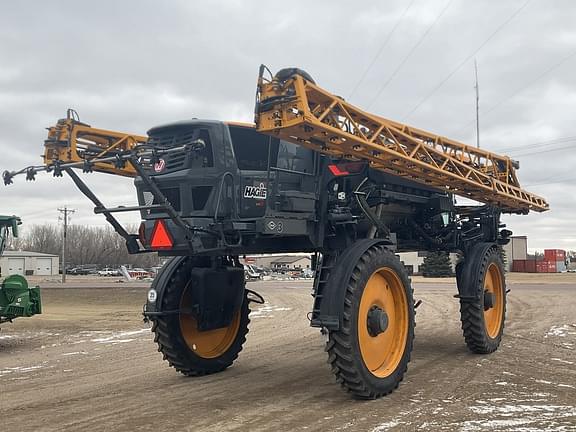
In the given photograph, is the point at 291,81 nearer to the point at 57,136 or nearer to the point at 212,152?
the point at 212,152

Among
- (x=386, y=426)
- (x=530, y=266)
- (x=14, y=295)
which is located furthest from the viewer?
(x=530, y=266)

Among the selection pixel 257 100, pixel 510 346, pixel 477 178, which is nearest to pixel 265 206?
pixel 257 100

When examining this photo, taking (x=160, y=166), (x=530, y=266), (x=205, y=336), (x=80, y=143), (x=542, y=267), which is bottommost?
(x=542, y=267)

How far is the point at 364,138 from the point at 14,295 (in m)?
10.00

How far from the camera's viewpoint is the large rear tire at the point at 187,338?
8000 mm

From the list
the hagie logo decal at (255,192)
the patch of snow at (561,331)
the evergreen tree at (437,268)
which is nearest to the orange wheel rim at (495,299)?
the patch of snow at (561,331)

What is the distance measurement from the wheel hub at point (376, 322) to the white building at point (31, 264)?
3911 inches

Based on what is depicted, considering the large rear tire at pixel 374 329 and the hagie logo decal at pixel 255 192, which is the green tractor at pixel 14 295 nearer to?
the hagie logo decal at pixel 255 192

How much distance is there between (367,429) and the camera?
18.0ft

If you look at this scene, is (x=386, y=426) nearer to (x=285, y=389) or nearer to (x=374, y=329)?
(x=374, y=329)

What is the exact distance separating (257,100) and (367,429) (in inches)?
135

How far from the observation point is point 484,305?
9.95 metres

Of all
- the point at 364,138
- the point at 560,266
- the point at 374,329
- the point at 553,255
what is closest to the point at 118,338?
the point at 374,329

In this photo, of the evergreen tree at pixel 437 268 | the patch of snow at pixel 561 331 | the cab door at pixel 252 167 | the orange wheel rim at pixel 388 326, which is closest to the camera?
the orange wheel rim at pixel 388 326
